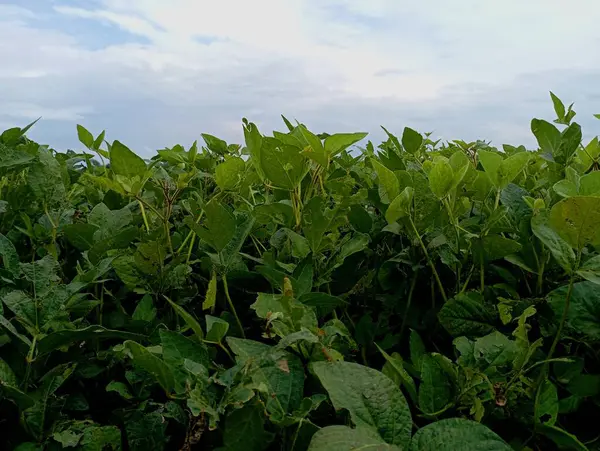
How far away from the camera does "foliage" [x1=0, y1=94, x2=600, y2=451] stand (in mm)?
954

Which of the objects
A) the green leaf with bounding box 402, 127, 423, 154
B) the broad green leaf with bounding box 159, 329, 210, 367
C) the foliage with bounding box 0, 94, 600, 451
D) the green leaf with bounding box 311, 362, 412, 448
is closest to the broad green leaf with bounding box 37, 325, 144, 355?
the foliage with bounding box 0, 94, 600, 451

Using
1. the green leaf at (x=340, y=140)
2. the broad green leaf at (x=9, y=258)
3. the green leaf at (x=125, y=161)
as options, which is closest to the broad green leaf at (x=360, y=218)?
the green leaf at (x=340, y=140)

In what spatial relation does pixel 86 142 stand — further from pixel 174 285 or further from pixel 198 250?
pixel 174 285

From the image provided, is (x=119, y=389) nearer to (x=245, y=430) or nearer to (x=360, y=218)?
(x=245, y=430)

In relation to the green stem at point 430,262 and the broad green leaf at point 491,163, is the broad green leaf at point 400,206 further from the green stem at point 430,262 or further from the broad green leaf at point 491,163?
the broad green leaf at point 491,163

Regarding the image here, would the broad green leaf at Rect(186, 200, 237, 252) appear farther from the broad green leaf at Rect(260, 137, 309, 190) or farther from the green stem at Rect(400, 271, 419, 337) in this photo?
the green stem at Rect(400, 271, 419, 337)

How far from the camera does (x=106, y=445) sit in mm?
1095

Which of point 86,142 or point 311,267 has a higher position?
point 86,142

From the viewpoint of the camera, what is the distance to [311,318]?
106 centimetres

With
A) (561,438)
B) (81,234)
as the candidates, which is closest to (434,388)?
(561,438)

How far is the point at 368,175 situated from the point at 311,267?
0.68 metres

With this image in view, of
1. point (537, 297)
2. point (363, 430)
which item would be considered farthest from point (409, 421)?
point (537, 297)

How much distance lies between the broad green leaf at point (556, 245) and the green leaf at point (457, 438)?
1.17 ft

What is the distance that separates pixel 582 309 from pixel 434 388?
34 cm
